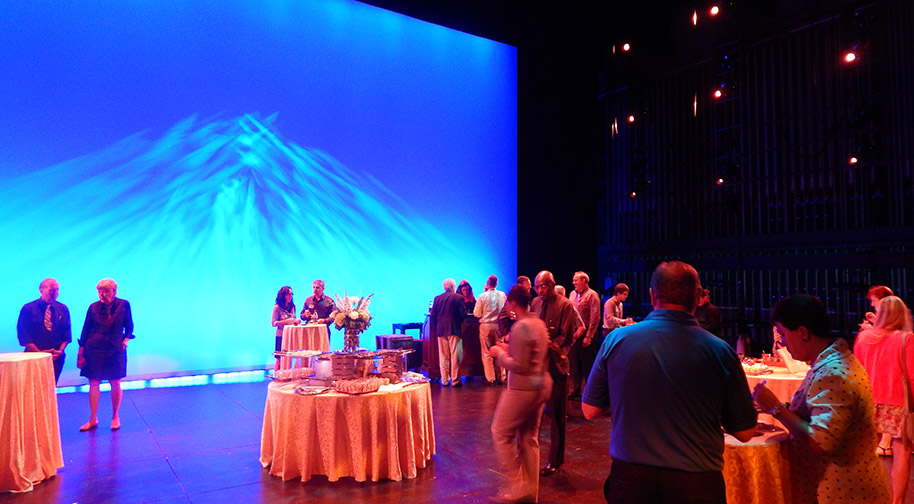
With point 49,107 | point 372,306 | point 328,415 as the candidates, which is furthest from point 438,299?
point 49,107

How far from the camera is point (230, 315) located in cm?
905

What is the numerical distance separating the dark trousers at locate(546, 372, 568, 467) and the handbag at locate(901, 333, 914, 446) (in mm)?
2074

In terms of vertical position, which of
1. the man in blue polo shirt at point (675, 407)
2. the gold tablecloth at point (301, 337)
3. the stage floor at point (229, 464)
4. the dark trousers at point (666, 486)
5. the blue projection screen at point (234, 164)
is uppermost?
the blue projection screen at point (234, 164)

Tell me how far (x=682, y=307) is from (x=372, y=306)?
8.48 meters

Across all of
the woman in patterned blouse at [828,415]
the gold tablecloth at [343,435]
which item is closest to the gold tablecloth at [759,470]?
the woman in patterned blouse at [828,415]

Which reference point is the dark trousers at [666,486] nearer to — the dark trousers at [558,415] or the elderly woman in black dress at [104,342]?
the dark trousers at [558,415]

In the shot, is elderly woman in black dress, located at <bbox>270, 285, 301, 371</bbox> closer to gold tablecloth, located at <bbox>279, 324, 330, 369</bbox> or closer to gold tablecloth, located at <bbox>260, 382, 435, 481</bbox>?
gold tablecloth, located at <bbox>279, 324, 330, 369</bbox>

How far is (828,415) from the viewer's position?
6.07ft

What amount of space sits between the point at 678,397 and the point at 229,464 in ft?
13.0

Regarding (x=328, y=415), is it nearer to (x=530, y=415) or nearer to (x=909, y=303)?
(x=530, y=415)

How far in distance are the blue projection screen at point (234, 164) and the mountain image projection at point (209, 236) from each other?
0.08ft

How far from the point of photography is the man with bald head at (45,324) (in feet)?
17.9

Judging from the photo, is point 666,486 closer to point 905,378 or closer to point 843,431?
point 843,431

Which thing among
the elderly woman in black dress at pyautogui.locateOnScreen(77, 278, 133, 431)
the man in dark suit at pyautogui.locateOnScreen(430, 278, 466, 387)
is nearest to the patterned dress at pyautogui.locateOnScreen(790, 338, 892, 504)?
the elderly woman in black dress at pyautogui.locateOnScreen(77, 278, 133, 431)
